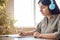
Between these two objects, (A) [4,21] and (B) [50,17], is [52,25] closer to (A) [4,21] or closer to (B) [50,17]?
(B) [50,17]

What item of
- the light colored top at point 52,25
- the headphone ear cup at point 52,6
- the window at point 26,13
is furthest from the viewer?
the window at point 26,13

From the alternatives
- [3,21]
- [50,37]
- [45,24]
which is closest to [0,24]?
[3,21]

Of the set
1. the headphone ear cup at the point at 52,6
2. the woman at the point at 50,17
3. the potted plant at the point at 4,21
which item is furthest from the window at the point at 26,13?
the headphone ear cup at the point at 52,6

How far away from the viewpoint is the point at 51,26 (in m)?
1.88

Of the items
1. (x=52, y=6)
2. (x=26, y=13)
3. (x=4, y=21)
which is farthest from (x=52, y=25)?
(x=26, y=13)

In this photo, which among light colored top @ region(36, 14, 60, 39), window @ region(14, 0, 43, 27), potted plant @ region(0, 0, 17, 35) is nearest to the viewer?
light colored top @ region(36, 14, 60, 39)

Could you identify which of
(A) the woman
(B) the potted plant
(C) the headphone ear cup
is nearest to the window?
(B) the potted plant

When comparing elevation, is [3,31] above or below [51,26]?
below

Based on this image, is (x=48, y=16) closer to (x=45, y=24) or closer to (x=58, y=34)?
(x=45, y=24)

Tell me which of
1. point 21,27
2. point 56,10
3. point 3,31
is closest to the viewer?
point 56,10

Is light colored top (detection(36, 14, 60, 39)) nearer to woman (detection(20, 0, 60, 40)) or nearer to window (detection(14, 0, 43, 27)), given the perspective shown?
woman (detection(20, 0, 60, 40))

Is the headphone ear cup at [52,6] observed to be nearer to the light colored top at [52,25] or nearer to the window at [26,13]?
the light colored top at [52,25]

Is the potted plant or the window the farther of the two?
the window

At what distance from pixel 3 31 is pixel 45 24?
1283 millimetres
